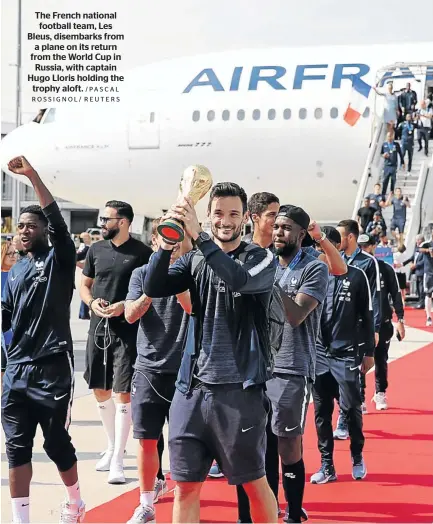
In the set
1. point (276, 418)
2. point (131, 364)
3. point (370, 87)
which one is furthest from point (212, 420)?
Result: point (370, 87)

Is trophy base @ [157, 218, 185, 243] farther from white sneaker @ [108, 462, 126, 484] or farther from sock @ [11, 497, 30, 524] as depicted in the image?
white sneaker @ [108, 462, 126, 484]

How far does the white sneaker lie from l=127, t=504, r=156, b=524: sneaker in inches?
35.3

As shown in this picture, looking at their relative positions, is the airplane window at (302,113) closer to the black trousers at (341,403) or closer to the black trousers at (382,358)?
the black trousers at (382,358)

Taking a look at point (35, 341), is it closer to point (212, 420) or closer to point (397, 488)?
point (212, 420)

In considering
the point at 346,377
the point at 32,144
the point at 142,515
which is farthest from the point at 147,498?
the point at 32,144

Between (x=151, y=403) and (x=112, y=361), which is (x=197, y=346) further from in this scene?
(x=112, y=361)

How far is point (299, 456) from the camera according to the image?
5012 millimetres

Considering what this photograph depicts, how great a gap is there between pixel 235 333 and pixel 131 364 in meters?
2.29

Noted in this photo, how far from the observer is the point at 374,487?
6.03 metres

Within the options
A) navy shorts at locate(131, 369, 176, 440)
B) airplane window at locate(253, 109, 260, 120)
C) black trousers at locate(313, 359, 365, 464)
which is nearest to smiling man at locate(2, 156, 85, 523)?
navy shorts at locate(131, 369, 176, 440)

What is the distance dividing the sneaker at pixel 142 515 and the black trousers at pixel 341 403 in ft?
4.85

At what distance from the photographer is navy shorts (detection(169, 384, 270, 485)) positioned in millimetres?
3824

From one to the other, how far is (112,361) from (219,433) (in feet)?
8.01

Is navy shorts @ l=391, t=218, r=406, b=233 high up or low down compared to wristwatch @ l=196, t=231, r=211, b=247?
down
